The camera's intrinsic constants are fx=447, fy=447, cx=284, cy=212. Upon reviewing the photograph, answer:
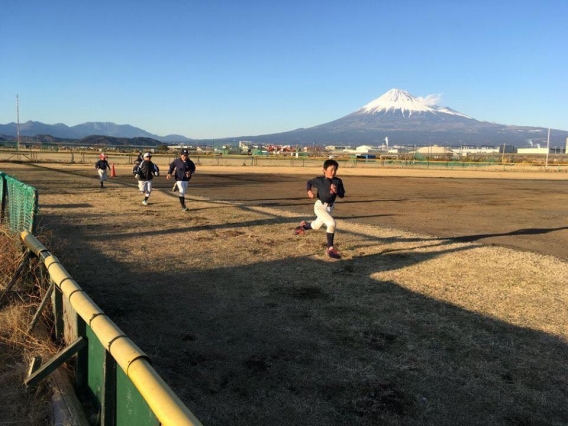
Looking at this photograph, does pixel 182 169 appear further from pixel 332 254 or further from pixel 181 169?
pixel 332 254

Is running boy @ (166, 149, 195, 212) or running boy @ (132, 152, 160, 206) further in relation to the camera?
running boy @ (132, 152, 160, 206)

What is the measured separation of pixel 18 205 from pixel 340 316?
5.01 meters

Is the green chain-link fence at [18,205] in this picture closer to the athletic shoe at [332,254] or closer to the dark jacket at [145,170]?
the athletic shoe at [332,254]

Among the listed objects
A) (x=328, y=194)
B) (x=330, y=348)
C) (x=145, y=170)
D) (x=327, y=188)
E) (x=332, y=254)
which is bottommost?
(x=330, y=348)

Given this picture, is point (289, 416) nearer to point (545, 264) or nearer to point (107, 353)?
point (107, 353)

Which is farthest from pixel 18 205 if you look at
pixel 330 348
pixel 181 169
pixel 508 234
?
pixel 508 234

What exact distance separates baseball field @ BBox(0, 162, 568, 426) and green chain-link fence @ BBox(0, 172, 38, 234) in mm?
504

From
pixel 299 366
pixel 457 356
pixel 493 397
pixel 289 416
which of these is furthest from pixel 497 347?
pixel 289 416

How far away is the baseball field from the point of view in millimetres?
3600

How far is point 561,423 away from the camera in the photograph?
3.35m

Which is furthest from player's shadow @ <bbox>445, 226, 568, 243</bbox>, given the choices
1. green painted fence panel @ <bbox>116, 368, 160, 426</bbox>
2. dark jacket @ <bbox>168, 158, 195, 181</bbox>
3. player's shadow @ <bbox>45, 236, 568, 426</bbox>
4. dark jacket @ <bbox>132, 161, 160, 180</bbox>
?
dark jacket @ <bbox>132, 161, 160, 180</bbox>

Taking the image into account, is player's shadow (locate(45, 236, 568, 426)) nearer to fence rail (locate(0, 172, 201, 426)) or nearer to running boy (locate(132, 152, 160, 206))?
fence rail (locate(0, 172, 201, 426))

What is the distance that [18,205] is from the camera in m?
6.68

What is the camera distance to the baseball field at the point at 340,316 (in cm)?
360
